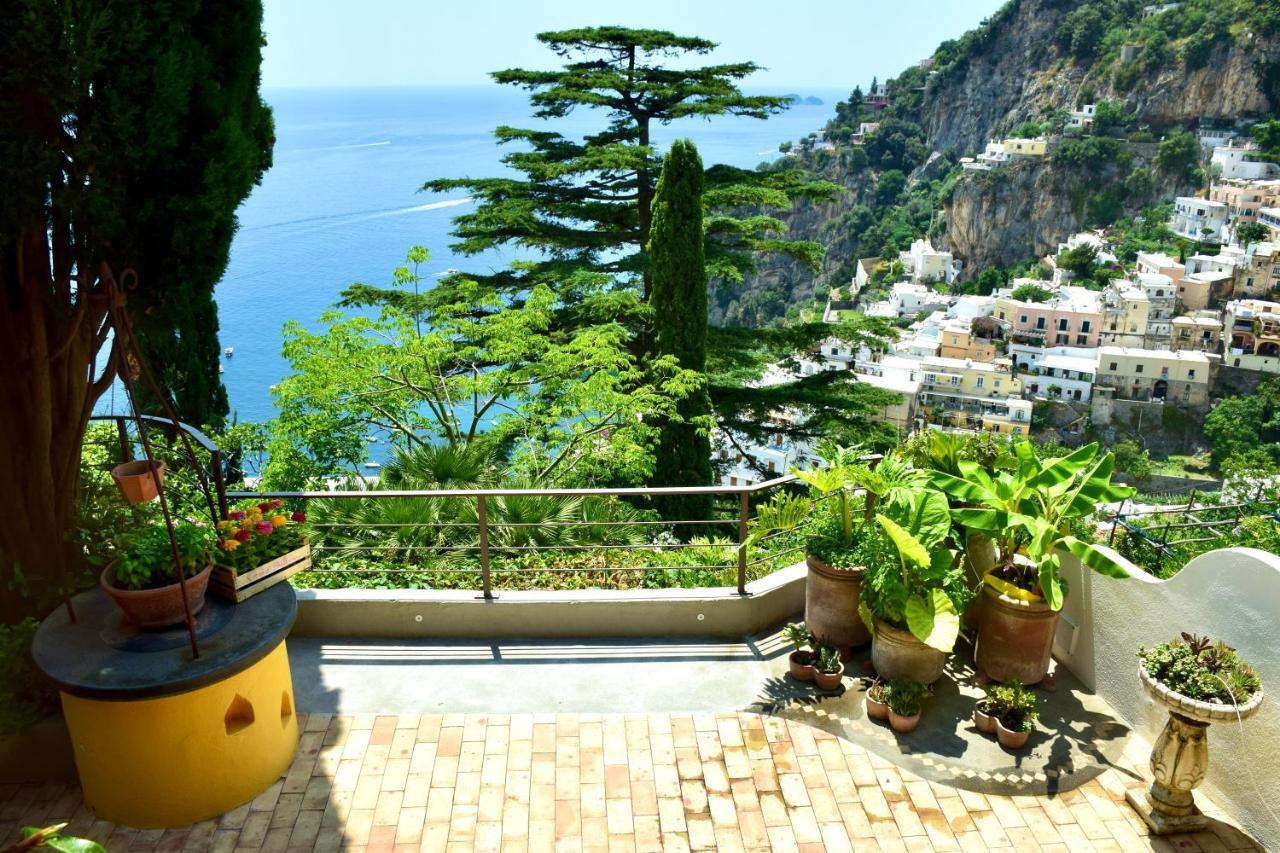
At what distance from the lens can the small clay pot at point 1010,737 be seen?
459 cm

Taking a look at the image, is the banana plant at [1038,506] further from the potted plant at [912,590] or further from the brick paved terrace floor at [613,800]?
the brick paved terrace floor at [613,800]

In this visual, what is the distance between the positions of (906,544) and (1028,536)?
0.99m

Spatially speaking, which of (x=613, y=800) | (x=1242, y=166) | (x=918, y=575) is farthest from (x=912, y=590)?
(x=1242, y=166)

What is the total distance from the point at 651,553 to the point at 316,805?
131 inches

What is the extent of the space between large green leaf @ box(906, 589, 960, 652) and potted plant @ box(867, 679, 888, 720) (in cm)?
36

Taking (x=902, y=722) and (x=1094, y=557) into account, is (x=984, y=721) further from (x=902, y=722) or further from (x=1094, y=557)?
(x=1094, y=557)

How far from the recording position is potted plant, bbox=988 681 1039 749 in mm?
4602

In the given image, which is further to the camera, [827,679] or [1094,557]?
[827,679]

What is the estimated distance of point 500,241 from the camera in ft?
64.1

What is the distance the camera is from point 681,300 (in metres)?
14.6

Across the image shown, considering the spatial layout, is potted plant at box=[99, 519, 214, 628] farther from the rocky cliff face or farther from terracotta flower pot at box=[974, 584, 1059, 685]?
the rocky cliff face

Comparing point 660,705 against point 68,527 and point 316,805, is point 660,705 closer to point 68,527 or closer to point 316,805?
point 316,805

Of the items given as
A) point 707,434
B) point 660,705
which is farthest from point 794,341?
point 660,705

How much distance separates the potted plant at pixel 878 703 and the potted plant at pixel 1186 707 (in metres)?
1.19
